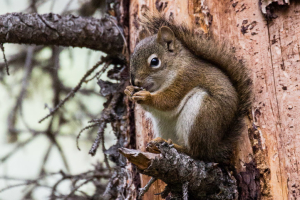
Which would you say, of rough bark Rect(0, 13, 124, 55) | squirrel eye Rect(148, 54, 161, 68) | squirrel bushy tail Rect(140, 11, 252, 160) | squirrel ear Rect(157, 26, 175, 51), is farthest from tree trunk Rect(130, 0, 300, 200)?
rough bark Rect(0, 13, 124, 55)

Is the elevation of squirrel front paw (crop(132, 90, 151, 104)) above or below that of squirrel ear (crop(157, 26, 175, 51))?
below

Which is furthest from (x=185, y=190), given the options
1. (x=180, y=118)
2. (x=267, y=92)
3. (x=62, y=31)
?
(x=62, y=31)

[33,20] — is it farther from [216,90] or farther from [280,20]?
[280,20]

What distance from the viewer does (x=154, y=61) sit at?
7.14 feet

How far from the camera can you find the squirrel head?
2.13 m

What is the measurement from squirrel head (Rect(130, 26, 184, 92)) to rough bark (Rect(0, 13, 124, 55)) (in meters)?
0.43

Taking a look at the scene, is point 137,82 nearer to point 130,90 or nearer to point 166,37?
point 130,90

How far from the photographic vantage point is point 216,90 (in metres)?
1.94

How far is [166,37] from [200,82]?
0.41m

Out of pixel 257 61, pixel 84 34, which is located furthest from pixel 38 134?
pixel 257 61

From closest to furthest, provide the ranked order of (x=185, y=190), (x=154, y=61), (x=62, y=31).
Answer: (x=185, y=190) → (x=154, y=61) → (x=62, y=31)

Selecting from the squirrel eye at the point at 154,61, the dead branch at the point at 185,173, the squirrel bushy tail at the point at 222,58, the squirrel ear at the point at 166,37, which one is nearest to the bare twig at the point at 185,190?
the dead branch at the point at 185,173

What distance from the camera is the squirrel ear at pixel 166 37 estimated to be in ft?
7.22

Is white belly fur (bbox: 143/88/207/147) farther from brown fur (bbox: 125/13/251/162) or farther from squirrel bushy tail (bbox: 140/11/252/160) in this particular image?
squirrel bushy tail (bbox: 140/11/252/160)
